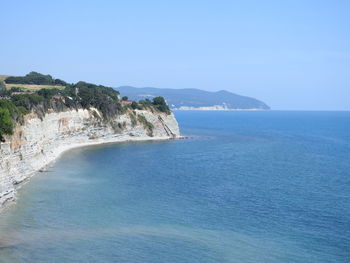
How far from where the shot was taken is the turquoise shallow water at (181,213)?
25844 millimetres

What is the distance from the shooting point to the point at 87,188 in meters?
41.7

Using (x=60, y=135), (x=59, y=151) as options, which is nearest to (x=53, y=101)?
(x=60, y=135)

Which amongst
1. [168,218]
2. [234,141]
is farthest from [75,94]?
[168,218]

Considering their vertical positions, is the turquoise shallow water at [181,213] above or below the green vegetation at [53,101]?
below

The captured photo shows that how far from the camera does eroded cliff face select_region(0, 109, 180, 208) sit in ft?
131

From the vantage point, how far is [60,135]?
227ft

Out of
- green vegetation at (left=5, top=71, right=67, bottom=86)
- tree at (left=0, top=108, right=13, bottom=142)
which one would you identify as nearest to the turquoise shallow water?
tree at (left=0, top=108, right=13, bottom=142)

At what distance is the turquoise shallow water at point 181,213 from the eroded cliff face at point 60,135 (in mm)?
1990

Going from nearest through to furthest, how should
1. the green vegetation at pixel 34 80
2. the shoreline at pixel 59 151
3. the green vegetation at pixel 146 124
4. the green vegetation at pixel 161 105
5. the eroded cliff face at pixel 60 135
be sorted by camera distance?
the shoreline at pixel 59 151 < the eroded cliff face at pixel 60 135 < the green vegetation at pixel 146 124 < the green vegetation at pixel 34 80 < the green vegetation at pixel 161 105

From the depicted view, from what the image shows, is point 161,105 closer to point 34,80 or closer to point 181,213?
point 34,80

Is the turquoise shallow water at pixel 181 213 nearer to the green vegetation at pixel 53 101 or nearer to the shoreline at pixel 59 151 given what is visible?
the shoreline at pixel 59 151

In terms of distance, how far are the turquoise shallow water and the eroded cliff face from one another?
1.99 m

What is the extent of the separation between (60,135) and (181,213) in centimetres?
4039

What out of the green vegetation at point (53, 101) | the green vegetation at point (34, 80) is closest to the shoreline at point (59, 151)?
the green vegetation at point (53, 101)
